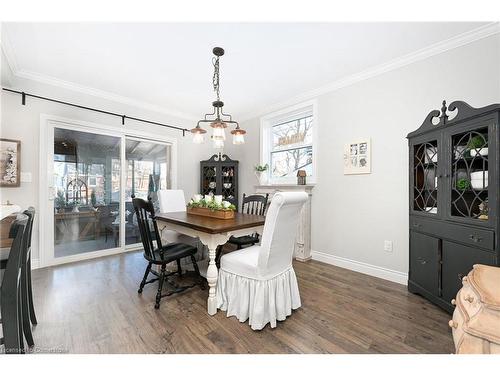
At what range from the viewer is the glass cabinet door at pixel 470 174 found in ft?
5.41

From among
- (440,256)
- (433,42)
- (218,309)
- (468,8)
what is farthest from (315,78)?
(218,309)

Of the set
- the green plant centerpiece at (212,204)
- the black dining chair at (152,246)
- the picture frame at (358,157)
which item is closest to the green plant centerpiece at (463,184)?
the picture frame at (358,157)

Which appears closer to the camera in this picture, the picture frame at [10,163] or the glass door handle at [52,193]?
the picture frame at [10,163]

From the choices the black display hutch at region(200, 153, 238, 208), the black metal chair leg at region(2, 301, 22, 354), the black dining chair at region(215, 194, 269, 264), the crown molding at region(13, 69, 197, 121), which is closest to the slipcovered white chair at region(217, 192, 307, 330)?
the black dining chair at region(215, 194, 269, 264)

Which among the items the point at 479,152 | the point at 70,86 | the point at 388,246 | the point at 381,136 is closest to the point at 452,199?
the point at 479,152

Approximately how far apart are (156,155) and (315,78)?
308cm

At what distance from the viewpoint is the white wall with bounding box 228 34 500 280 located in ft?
6.79

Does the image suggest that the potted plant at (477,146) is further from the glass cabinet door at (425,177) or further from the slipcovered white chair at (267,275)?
the slipcovered white chair at (267,275)

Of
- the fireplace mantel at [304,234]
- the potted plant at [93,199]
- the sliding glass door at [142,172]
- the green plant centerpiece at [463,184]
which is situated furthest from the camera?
the sliding glass door at [142,172]

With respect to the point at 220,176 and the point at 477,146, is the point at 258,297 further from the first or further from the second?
the point at 220,176

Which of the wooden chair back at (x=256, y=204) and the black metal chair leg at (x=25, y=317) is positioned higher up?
the wooden chair back at (x=256, y=204)

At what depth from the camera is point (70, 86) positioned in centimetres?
309

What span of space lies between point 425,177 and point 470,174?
1.38 ft

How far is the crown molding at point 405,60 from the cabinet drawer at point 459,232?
175cm
